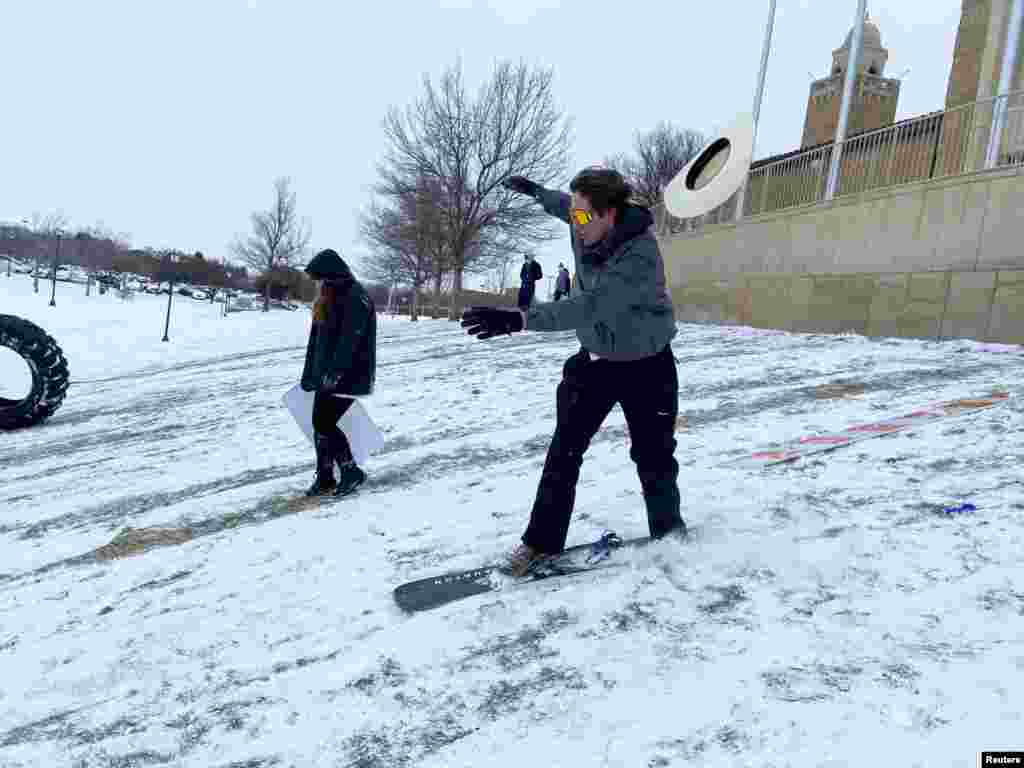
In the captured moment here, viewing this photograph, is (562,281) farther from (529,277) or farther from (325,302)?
(325,302)

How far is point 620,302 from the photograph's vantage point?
2.70 m

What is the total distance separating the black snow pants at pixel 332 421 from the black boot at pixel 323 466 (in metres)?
0.03

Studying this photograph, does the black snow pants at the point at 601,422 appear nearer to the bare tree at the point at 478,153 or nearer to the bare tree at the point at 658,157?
the bare tree at the point at 478,153

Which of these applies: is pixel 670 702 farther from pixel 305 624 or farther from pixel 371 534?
pixel 371 534

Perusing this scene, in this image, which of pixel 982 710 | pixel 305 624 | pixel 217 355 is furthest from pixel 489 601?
pixel 217 355

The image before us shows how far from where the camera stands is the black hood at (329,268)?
4465 millimetres

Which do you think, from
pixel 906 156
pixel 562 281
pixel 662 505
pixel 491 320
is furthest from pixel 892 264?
pixel 562 281

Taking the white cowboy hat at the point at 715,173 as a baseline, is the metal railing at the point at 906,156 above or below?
above

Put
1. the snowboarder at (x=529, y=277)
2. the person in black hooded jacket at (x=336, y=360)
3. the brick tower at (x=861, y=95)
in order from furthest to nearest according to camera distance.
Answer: the brick tower at (x=861, y=95) → the snowboarder at (x=529, y=277) → the person in black hooded jacket at (x=336, y=360)

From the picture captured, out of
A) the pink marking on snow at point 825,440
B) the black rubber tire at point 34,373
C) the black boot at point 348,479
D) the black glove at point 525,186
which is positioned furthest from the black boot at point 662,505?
the black rubber tire at point 34,373

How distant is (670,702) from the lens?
2.04 metres

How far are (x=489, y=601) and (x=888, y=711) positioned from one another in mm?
1416

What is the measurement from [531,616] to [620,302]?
4.21 feet

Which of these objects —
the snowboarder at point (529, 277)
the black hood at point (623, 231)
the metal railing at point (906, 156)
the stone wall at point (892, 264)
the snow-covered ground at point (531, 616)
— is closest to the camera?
the snow-covered ground at point (531, 616)
